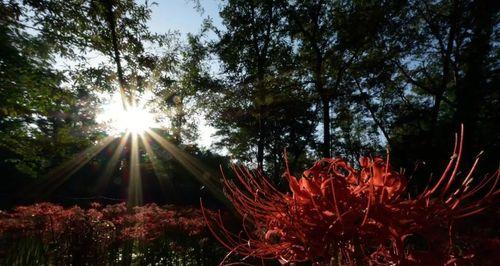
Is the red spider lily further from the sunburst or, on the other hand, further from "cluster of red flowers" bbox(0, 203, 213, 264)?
the sunburst

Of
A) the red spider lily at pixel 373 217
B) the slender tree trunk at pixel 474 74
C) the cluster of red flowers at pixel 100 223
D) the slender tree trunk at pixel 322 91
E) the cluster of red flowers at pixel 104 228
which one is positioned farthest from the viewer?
the slender tree trunk at pixel 322 91

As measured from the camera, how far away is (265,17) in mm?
17625

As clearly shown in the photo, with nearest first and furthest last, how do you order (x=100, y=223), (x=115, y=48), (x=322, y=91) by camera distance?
1. (x=100, y=223)
2. (x=115, y=48)
3. (x=322, y=91)

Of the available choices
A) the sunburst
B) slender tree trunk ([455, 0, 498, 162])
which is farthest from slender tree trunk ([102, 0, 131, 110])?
slender tree trunk ([455, 0, 498, 162])

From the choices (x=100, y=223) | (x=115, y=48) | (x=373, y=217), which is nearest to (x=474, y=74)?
(x=115, y=48)

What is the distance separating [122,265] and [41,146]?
752cm

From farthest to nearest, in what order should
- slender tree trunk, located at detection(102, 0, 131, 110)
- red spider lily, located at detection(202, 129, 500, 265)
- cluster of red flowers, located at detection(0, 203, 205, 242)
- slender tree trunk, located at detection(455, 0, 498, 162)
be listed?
slender tree trunk, located at detection(455, 0, 498, 162)
slender tree trunk, located at detection(102, 0, 131, 110)
cluster of red flowers, located at detection(0, 203, 205, 242)
red spider lily, located at detection(202, 129, 500, 265)

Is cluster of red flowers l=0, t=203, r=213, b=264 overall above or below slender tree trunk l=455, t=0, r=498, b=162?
below

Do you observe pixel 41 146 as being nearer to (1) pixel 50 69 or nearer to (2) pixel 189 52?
(1) pixel 50 69

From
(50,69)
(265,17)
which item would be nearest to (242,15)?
(265,17)

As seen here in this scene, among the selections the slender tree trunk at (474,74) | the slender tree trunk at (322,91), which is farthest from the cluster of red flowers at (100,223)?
the slender tree trunk at (474,74)

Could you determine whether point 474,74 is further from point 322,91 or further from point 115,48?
point 115,48

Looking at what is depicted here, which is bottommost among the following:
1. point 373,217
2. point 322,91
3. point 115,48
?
point 373,217

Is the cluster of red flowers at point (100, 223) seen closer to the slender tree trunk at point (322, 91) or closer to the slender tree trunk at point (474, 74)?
the slender tree trunk at point (322, 91)
